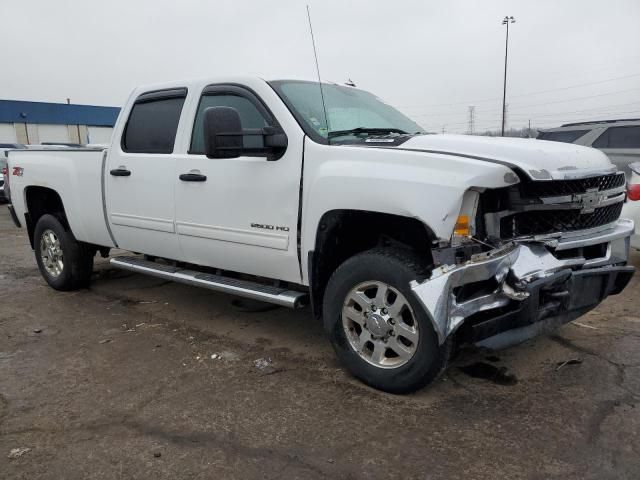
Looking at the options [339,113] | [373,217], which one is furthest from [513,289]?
[339,113]

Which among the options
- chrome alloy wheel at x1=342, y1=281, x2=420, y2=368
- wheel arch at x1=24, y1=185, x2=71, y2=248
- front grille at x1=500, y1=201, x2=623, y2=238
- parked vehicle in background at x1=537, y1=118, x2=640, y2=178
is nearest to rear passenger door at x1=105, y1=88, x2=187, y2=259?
wheel arch at x1=24, y1=185, x2=71, y2=248

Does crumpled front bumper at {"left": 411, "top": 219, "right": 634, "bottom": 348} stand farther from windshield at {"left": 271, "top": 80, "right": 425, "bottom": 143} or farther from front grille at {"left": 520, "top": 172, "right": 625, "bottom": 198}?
windshield at {"left": 271, "top": 80, "right": 425, "bottom": 143}

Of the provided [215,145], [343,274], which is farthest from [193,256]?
[343,274]

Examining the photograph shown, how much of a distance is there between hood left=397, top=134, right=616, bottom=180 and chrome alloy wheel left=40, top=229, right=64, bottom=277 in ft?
14.1

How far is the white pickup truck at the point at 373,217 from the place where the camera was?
293cm

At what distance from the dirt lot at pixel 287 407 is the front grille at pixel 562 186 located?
1197 millimetres

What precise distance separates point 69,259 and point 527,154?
15.5 ft

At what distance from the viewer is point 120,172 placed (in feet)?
16.0

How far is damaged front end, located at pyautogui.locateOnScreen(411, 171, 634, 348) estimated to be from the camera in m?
2.85

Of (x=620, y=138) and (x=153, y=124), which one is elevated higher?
(x=153, y=124)

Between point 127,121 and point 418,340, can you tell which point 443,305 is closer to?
point 418,340

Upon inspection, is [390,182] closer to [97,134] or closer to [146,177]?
[146,177]

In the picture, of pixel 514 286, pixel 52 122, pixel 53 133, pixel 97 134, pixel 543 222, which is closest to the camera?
pixel 514 286

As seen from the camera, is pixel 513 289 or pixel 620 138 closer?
pixel 513 289
